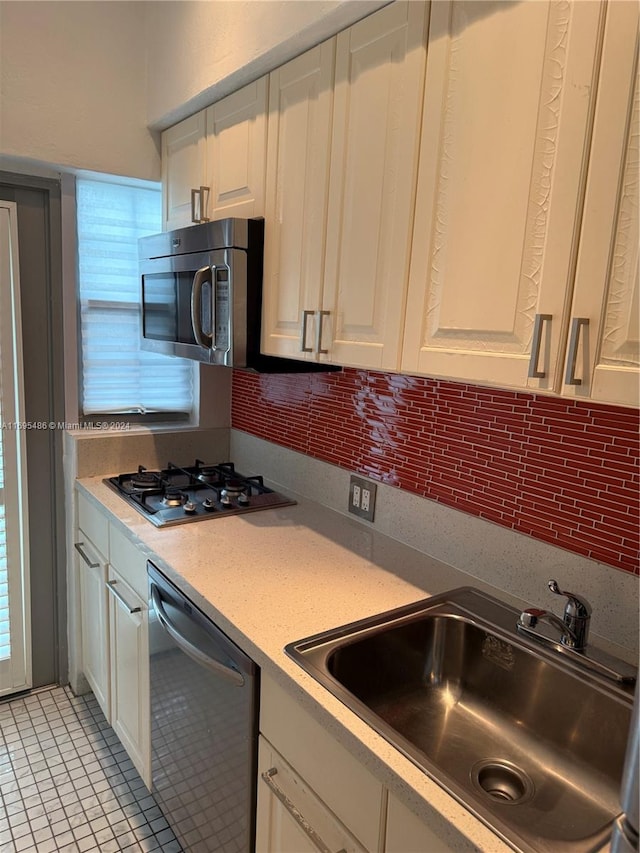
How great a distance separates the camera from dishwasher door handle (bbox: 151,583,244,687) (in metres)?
1.28

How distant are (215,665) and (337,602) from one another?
315 millimetres

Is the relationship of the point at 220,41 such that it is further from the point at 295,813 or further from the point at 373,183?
the point at 295,813

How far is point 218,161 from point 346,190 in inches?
26.8

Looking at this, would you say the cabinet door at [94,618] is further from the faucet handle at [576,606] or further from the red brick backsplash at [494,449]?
the faucet handle at [576,606]

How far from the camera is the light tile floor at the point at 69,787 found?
177 centimetres

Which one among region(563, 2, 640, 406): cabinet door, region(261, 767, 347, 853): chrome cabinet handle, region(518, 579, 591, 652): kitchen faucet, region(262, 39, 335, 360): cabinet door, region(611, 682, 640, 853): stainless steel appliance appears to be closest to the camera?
region(611, 682, 640, 853): stainless steel appliance

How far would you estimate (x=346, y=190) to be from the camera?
1363mm

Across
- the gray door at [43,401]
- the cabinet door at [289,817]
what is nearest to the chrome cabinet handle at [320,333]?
the cabinet door at [289,817]

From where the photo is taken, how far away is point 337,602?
137cm

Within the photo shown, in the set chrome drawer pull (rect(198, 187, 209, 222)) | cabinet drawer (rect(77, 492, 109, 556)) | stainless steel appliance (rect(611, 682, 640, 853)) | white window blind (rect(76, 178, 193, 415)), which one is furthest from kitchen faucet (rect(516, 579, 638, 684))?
white window blind (rect(76, 178, 193, 415))

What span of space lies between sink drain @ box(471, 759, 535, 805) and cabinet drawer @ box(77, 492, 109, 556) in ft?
4.50

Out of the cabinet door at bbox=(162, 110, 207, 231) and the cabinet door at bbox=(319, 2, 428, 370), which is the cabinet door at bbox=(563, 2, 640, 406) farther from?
the cabinet door at bbox=(162, 110, 207, 231)

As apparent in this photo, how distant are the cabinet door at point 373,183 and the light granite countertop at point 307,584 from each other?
1.83ft

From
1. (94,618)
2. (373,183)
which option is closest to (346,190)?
(373,183)
